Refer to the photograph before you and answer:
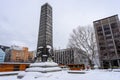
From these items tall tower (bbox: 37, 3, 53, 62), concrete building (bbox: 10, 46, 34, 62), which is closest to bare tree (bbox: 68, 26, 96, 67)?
tall tower (bbox: 37, 3, 53, 62)

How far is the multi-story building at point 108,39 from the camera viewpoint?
40.9 meters

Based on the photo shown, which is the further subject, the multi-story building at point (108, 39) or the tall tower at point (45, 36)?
the multi-story building at point (108, 39)

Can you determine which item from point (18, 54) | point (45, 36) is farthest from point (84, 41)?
point (18, 54)

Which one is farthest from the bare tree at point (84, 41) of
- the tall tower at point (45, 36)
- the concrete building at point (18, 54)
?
the concrete building at point (18, 54)

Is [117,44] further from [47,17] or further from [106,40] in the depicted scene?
[47,17]

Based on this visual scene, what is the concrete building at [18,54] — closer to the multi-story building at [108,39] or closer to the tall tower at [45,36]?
the multi-story building at [108,39]

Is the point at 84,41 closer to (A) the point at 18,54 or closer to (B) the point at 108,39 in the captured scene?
(B) the point at 108,39

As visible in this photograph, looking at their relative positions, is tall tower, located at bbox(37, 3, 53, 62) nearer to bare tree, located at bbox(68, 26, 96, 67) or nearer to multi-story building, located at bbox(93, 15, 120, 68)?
bare tree, located at bbox(68, 26, 96, 67)

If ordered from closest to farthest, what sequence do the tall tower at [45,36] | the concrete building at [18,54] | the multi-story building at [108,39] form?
the tall tower at [45,36] < the multi-story building at [108,39] < the concrete building at [18,54]

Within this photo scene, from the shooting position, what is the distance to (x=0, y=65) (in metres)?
22.6

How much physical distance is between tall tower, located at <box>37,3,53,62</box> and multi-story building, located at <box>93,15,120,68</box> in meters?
30.9

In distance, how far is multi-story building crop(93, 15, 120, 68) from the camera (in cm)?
4088

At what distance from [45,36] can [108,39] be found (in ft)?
123

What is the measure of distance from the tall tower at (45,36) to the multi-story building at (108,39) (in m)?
30.9
